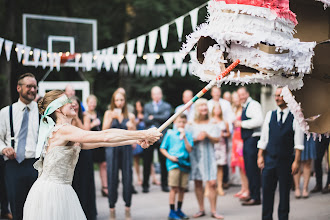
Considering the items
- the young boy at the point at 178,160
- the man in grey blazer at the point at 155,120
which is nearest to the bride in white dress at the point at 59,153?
the young boy at the point at 178,160

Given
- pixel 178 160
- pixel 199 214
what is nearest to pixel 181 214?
pixel 199 214

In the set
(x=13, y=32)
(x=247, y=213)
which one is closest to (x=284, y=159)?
(x=247, y=213)

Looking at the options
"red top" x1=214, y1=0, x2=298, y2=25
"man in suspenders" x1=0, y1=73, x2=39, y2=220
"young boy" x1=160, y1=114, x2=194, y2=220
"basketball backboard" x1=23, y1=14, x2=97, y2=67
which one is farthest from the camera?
"basketball backboard" x1=23, y1=14, x2=97, y2=67

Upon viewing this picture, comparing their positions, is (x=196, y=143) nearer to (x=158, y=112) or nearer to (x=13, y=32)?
(x=158, y=112)

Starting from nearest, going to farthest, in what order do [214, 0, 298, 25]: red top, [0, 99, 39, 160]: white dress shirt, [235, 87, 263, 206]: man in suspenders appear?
[214, 0, 298, 25]: red top, [0, 99, 39, 160]: white dress shirt, [235, 87, 263, 206]: man in suspenders

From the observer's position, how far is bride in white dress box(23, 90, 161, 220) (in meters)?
4.07

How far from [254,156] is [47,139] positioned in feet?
15.9

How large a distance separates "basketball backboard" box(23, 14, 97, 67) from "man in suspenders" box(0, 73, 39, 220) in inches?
235

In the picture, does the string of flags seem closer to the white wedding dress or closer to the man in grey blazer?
the man in grey blazer

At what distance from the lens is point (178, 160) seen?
737 centimetres

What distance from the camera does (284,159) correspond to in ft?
20.7

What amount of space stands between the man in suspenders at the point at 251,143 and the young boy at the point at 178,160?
137 cm

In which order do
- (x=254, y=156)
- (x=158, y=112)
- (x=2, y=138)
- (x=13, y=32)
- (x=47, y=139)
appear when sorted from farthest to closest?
(x=13, y=32)
(x=158, y=112)
(x=254, y=156)
(x=2, y=138)
(x=47, y=139)

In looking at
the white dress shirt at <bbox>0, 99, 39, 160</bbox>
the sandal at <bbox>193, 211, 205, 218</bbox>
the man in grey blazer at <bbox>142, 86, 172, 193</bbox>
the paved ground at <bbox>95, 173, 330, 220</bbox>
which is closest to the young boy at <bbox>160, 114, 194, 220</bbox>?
the sandal at <bbox>193, 211, 205, 218</bbox>
